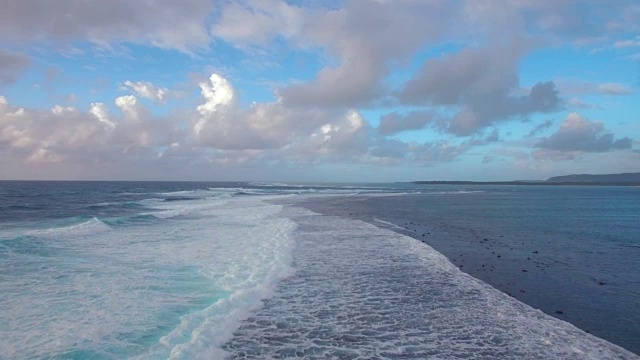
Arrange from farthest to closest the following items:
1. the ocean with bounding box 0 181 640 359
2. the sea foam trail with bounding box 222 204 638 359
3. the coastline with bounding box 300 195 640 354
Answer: the coastline with bounding box 300 195 640 354
the ocean with bounding box 0 181 640 359
the sea foam trail with bounding box 222 204 638 359

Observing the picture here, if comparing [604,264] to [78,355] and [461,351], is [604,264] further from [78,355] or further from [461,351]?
[78,355]

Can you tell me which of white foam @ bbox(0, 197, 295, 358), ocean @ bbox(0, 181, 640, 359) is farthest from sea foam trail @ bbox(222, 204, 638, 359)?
white foam @ bbox(0, 197, 295, 358)

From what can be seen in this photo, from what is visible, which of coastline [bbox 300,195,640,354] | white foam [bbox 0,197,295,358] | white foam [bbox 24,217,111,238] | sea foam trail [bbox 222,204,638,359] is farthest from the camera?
white foam [bbox 24,217,111,238]

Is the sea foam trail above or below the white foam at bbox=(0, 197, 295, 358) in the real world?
below

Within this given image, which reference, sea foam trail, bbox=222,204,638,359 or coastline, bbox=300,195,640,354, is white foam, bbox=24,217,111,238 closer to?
sea foam trail, bbox=222,204,638,359

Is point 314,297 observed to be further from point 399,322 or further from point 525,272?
point 525,272

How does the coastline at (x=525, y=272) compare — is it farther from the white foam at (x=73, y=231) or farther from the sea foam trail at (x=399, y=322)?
the white foam at (x=73, y=231)

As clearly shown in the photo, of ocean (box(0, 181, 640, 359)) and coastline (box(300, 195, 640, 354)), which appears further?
coastline (box(300, 195, 640, 354))

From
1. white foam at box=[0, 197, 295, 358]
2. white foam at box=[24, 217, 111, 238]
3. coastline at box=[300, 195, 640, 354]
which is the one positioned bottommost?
coastline at box=[300, 195, 640, 354]

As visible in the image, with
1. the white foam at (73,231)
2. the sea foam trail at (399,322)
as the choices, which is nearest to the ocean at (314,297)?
the sea foam trail at (399,322)
